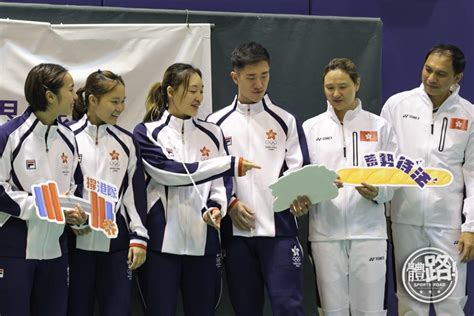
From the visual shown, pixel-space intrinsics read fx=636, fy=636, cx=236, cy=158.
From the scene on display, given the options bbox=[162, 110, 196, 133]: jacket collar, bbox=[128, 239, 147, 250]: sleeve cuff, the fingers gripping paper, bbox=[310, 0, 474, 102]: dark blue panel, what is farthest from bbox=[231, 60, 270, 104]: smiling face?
bbox=[310, 0, 474, 102]: dark blue panel

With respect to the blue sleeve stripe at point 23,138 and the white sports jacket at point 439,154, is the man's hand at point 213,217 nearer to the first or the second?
the blue sleeve stripe at point 23,138

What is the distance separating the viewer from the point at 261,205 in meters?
2.98

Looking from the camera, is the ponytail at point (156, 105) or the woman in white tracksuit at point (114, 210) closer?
the woman in white tracksuit at point (114, 210)

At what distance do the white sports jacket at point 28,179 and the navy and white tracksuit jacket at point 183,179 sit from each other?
15.2 inches

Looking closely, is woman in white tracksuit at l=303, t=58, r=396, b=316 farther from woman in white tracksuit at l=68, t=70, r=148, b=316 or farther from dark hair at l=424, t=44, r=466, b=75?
woman in white tracksuit at l=68, t=70, r=148, b=316

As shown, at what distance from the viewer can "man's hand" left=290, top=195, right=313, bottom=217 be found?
2.89m

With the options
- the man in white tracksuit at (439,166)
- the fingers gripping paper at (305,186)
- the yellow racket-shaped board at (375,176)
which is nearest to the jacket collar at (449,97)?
the man in white tracksuit at (439,166)

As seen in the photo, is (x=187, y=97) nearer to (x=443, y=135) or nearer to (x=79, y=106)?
(x=79, y=106)

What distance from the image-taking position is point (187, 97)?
9.75 ft

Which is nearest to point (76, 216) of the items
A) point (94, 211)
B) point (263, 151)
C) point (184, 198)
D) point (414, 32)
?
point (94, 211)

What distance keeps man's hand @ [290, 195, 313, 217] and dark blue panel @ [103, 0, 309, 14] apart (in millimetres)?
1442

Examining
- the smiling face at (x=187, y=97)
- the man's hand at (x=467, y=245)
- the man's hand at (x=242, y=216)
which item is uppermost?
the smiling face at (x=187, y=97)

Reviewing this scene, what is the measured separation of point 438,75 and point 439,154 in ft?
1.35

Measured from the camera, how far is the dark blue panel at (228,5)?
374 centimetres
